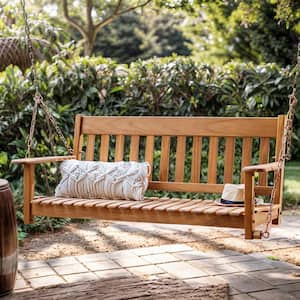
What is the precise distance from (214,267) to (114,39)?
756 inches

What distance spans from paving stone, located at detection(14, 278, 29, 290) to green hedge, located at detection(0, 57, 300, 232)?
10.2ft

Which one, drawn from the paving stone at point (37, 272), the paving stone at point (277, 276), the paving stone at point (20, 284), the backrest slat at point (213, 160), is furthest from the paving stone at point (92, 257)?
the paving stone at point (277, 276)

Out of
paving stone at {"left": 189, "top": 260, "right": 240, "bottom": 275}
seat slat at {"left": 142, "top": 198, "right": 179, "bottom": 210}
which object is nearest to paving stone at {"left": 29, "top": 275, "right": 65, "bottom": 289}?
seat slat at {"left": 142, "top": 198, "right": 179, "bottom": 210}

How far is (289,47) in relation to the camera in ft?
39.9

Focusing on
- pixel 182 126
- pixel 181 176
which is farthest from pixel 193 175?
pixel 182 126

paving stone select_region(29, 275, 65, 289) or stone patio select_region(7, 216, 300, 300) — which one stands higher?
stone patio select_region(7, 216, 300, 300)

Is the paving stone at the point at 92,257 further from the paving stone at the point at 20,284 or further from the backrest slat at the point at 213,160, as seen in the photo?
the backrest slat at the point at 213,160

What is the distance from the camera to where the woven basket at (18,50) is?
23.2 ft

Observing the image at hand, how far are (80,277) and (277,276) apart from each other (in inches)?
43.0

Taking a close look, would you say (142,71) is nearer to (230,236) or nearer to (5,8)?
(230,236)

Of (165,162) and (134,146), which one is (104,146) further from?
(165,162)

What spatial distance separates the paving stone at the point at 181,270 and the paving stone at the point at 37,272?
0.65 meters

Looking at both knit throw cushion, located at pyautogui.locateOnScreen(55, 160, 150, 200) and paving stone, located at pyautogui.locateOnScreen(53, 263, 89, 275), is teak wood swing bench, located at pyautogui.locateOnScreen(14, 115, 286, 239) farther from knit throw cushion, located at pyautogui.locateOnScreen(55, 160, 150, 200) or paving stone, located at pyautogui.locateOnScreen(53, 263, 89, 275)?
paving stone, located at pyautogui.locateOnScreen(53, 263, 89, 275)

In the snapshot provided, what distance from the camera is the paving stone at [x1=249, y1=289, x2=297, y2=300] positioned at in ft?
9.23
